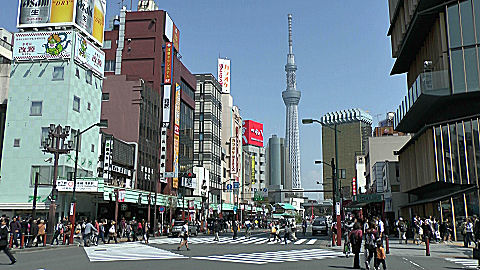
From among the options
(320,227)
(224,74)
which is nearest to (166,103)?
(320,227)

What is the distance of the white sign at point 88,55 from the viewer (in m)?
46.6

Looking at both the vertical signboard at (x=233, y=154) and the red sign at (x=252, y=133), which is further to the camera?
the red sign at (x=252, y=133)

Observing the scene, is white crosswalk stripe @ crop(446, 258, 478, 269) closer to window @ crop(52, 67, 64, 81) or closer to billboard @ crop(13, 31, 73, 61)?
window @ crop(52, 67, 64, 81)

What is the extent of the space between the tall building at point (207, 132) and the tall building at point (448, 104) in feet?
173

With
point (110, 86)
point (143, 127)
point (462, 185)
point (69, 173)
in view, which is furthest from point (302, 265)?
point (110, 86)

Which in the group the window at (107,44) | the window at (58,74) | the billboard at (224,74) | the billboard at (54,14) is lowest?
the window at (58,74)

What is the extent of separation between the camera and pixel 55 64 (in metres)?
45.7

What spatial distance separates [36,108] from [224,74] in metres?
67.9

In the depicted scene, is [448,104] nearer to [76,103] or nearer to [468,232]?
[468,232]

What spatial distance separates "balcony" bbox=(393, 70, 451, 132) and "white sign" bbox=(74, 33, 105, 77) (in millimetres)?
31613

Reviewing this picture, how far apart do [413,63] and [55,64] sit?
34.9 metres

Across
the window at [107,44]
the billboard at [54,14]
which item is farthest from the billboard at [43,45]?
the window at [107,44]

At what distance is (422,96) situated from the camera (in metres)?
33.6

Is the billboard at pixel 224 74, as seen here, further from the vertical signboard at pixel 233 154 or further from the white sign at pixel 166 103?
the white sign at pixel 166 103
